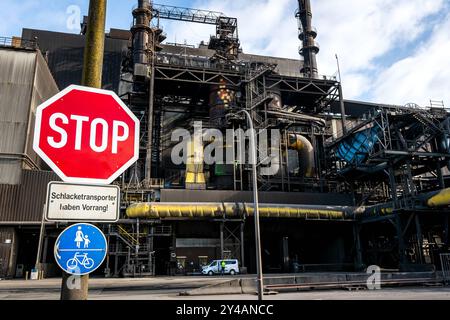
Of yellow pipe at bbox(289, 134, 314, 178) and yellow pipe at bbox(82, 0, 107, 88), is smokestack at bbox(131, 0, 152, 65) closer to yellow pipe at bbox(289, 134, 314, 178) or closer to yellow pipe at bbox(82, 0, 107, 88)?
yellow pipe at bbox(289, 134, 314, 178)

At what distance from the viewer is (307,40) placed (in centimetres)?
5862

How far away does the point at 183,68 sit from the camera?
4784cm

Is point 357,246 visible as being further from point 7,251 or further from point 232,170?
point 7,251

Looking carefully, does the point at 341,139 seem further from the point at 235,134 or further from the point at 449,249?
the point at 449,249

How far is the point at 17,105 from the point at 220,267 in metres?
27.9

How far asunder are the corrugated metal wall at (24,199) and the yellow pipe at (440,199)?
36.5 m

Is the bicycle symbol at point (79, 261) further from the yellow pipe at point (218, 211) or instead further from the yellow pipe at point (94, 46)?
the yellow pipe at point (218, 211)

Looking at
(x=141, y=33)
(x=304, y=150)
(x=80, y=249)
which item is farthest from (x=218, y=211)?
(x=80, y=249)

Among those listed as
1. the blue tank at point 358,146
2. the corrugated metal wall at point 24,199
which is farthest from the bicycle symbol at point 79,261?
the blue tank at point 358,146

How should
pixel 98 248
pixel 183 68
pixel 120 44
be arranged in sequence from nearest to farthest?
pixel 98 248, pixel 183 68, pixel 120 44

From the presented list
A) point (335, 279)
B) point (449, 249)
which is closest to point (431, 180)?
point (449, 249)

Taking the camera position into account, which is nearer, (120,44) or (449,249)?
(449,249)

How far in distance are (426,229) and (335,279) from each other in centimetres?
2387
